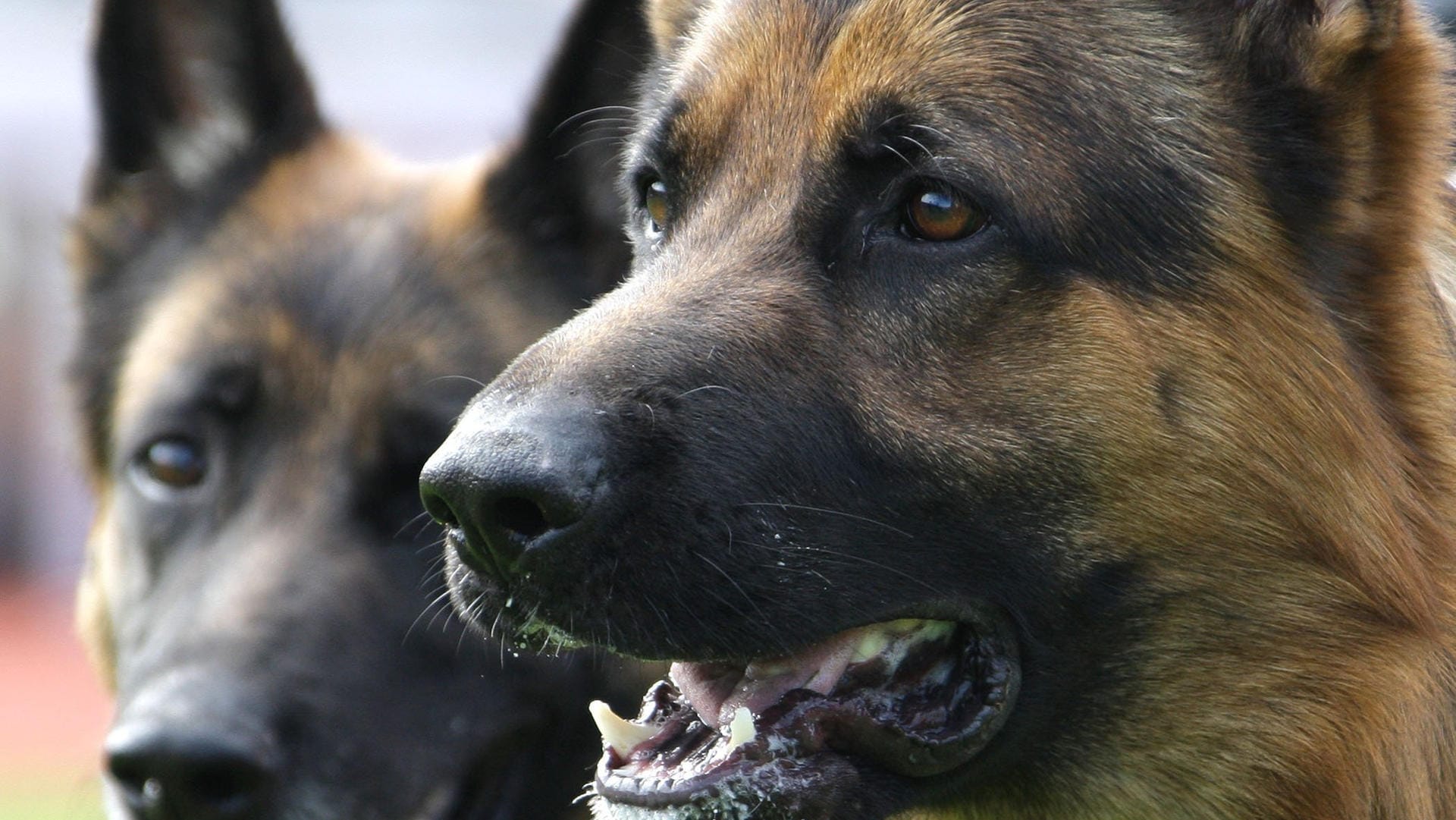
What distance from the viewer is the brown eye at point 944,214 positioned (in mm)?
3166

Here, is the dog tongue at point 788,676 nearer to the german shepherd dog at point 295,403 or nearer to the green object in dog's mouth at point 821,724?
the green object in dog's mouth at point 821,724

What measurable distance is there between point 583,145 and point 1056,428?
79.3 inches

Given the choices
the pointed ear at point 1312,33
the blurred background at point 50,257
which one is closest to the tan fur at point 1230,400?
the pointed ear at point 1312,33

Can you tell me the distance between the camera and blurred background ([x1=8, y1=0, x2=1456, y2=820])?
43.5 ft

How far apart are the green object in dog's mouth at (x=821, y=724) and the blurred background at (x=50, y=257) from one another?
7702 millimetres

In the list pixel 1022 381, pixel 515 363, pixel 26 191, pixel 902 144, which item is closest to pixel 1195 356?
pixel 1022 381

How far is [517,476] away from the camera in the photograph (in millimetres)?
2777

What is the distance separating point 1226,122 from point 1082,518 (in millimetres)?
821

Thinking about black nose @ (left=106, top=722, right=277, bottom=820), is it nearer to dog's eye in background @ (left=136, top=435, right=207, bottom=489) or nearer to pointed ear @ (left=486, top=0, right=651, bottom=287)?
dog's eye in background @ (left=136, top=435, right=207, bottom=489)

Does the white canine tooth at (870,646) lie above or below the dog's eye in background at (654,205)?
below

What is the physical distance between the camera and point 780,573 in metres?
3.02

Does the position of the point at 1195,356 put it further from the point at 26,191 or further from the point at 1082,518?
the point at 26,191

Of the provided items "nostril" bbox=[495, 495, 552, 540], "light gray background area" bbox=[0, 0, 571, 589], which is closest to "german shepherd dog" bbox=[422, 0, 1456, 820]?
"nostril" bbox=[495, 495, 552, 540]

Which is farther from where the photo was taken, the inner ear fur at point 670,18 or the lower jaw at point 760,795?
the inner ear fur at point 670,18
